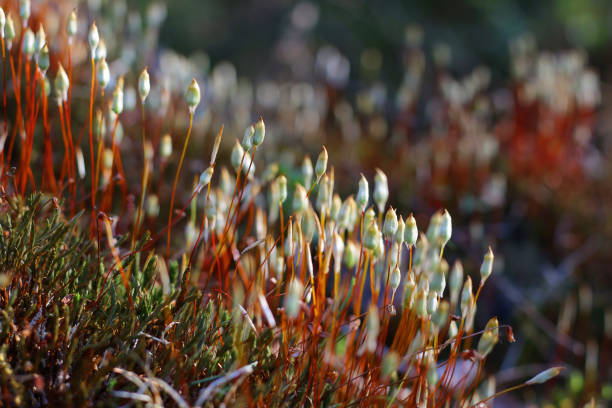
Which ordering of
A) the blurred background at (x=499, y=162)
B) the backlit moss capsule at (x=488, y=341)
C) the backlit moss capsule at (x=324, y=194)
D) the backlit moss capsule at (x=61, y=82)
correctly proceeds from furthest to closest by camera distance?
the blurred background at (x=499, y=162) → the backlit moss capsule at (x=61, y=82) → the backlit moss capsule at (x=324, y=194) → the backlit moss capsule at (x=488, y=341)

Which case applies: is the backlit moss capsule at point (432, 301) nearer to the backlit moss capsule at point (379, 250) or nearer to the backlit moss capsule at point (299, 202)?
the backlit moss capsule at point (379, 250)

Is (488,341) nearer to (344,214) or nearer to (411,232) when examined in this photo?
(411,232)

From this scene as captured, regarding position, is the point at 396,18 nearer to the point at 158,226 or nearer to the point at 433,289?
the point at 158,226

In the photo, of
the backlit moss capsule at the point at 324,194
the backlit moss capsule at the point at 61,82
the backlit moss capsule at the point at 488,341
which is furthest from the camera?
the backlit moss capsule at the point at 61,82

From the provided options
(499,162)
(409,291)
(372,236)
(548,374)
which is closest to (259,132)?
(372,236)

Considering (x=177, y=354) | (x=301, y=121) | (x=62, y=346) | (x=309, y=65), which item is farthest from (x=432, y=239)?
(x=309, y=65)

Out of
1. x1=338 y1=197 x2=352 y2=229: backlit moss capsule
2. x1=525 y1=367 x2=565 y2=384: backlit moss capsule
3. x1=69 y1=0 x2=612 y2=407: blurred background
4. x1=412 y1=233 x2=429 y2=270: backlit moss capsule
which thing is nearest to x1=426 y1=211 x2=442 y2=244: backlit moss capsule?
x1=412 y1=233 x2=429 y2=270: backlit moss capsule

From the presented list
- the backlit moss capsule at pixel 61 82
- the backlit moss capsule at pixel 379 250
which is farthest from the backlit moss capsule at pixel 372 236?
the backlit moss capsule at pixel 61 82

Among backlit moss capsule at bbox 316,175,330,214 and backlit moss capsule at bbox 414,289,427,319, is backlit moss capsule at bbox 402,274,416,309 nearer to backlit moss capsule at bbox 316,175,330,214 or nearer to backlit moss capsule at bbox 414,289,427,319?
backlit moss capsule at bbox 414,289,427,319
